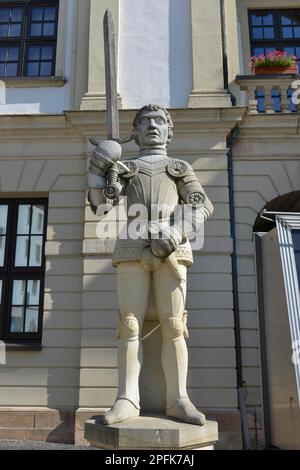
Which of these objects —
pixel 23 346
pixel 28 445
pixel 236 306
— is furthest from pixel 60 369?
pixel 236 306

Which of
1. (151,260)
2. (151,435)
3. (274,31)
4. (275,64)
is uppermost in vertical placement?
(274,31)

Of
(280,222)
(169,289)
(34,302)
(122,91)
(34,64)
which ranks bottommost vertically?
(169,289)

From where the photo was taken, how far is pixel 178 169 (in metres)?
4.58

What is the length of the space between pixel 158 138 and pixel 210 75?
5218 mm

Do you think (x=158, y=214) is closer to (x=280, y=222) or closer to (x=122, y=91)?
(x=280, y=222)

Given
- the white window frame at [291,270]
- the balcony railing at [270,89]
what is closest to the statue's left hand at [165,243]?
the white window frame at [291,270]

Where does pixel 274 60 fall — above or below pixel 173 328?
above

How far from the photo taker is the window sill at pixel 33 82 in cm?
974

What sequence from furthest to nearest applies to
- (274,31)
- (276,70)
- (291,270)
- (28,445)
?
(274,31) → (276,70) → (28,445) → (291,270)

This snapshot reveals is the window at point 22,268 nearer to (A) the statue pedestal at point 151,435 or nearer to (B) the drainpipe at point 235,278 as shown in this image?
(B) the drainpipe at point 235,278

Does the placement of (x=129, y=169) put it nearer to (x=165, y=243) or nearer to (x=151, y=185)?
(x=151, y=185)

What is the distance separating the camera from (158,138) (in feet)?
15.6

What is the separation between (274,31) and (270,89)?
2079 mm

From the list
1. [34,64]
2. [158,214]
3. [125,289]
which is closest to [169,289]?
[125,289]
